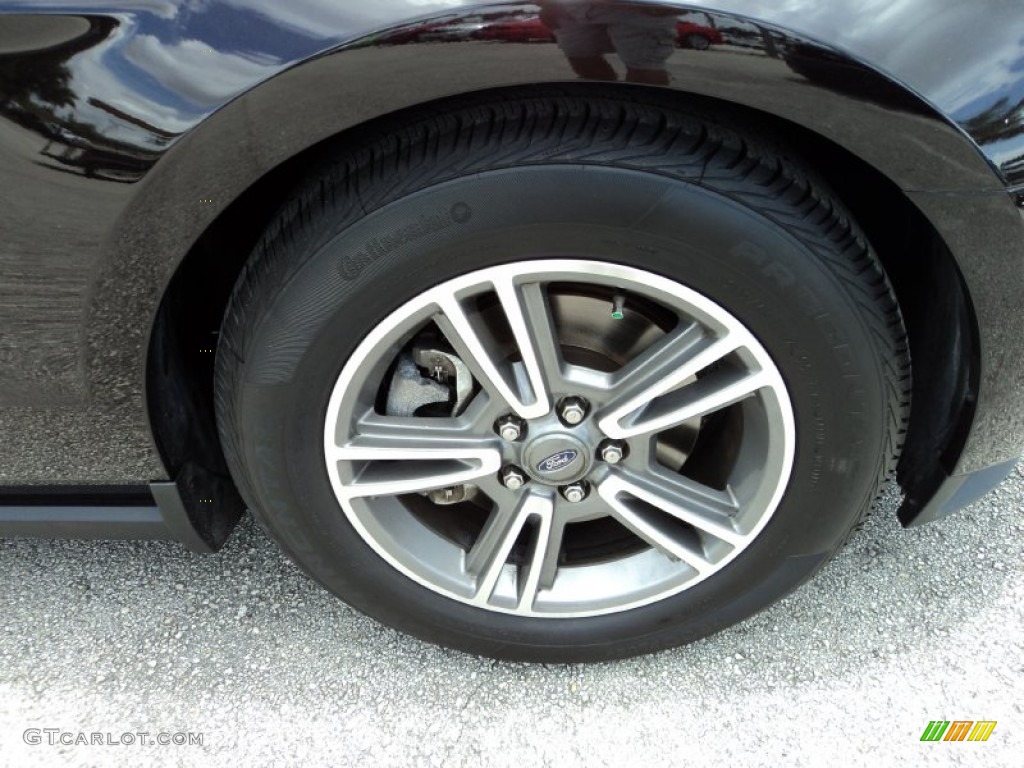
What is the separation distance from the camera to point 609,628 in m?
1.74

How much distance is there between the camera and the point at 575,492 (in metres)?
1.60

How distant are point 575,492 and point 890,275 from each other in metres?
0.75

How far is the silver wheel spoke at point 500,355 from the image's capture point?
137cm

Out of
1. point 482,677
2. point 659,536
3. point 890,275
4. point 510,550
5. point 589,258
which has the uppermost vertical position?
point 890,275

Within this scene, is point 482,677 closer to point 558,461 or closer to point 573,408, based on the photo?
point 558,461

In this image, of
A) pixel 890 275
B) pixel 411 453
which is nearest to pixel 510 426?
pixel 411 453

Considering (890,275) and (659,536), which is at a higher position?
(890,275)

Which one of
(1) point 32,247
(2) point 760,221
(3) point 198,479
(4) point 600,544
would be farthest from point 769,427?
(1) point 32,247

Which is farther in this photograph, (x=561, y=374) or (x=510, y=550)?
(x=510, y=550)

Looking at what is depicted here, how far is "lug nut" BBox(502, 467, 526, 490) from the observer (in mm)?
1577

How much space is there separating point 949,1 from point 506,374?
2.81ft

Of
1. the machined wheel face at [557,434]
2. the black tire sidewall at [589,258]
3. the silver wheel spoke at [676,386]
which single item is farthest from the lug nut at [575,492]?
the black tire sidewall at [589,258]

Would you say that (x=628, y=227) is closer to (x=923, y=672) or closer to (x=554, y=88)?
(x=554, y=88)

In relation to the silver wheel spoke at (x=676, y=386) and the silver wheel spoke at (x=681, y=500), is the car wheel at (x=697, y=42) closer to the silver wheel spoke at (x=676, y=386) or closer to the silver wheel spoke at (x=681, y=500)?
the silver wheel spoke at (x=676, y=386)
